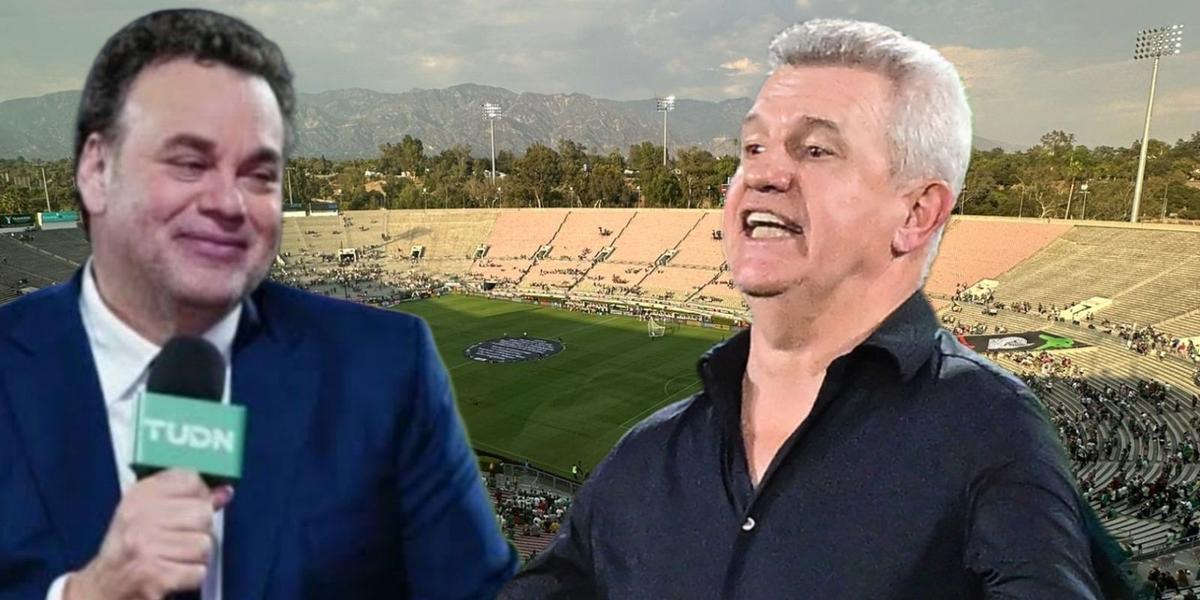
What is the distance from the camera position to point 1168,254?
39.3 meters

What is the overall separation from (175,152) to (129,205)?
0.17 meters

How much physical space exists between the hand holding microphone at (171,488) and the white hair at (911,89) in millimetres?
1762

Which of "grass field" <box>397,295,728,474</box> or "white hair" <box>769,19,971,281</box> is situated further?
"grass field" <box>397,295,728,474</box>

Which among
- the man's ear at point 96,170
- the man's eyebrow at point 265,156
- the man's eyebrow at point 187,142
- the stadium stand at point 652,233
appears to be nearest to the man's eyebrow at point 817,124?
the man's eyebrow at point 265,156

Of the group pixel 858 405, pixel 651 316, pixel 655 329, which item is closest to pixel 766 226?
pixel 858 405

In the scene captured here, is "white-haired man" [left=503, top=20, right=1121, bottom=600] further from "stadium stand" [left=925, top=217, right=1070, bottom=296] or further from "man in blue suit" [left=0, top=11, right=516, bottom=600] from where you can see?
"stadium stand" [left=925, top=217, right=1070, bottom=296]

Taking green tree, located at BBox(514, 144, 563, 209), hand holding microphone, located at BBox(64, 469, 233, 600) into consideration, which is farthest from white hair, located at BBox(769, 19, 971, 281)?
green tree, located at BBox(514, 144, 563, 209)

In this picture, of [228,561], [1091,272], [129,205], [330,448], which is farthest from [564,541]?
[1091,272]

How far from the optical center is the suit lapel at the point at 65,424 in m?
1.80

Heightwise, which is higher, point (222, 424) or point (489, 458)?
point (222, 424)

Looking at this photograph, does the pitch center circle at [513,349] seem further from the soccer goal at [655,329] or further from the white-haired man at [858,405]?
the white-haired man at [858,405]

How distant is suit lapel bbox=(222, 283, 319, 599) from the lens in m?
1.89

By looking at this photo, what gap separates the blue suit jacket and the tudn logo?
1.13ft

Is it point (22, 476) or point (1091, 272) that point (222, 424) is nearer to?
point (22, 476)
